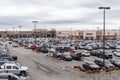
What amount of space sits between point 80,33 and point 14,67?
454 feet

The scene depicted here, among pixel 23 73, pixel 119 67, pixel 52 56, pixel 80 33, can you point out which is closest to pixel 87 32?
pixel 80 33

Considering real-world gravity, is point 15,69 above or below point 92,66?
above

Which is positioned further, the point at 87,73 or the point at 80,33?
the point at 80,33

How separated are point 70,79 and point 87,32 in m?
128

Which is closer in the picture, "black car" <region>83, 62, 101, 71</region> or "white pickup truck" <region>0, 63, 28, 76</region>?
"white pickup truck" <region>0, 63, 28, 76</region>

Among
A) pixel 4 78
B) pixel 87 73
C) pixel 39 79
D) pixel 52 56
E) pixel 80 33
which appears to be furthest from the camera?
pixel 80 33

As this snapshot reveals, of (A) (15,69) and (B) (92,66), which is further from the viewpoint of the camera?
(B) (92,66)

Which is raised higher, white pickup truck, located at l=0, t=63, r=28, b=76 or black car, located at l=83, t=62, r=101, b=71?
white pickup truck, located at l=0, t=63, r=28, b=76

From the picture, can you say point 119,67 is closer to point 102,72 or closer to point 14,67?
point 102,72

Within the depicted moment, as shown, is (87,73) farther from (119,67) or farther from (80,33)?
(80,33)

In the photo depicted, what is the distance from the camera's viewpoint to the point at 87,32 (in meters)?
162

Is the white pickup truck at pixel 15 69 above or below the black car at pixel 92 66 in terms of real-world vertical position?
above

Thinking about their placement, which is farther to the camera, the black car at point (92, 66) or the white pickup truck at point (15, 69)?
the black car at point (92, 66)

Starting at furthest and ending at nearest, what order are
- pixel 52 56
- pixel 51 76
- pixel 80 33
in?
pixel 80 33
pixel 52 56
pixel 51 76
